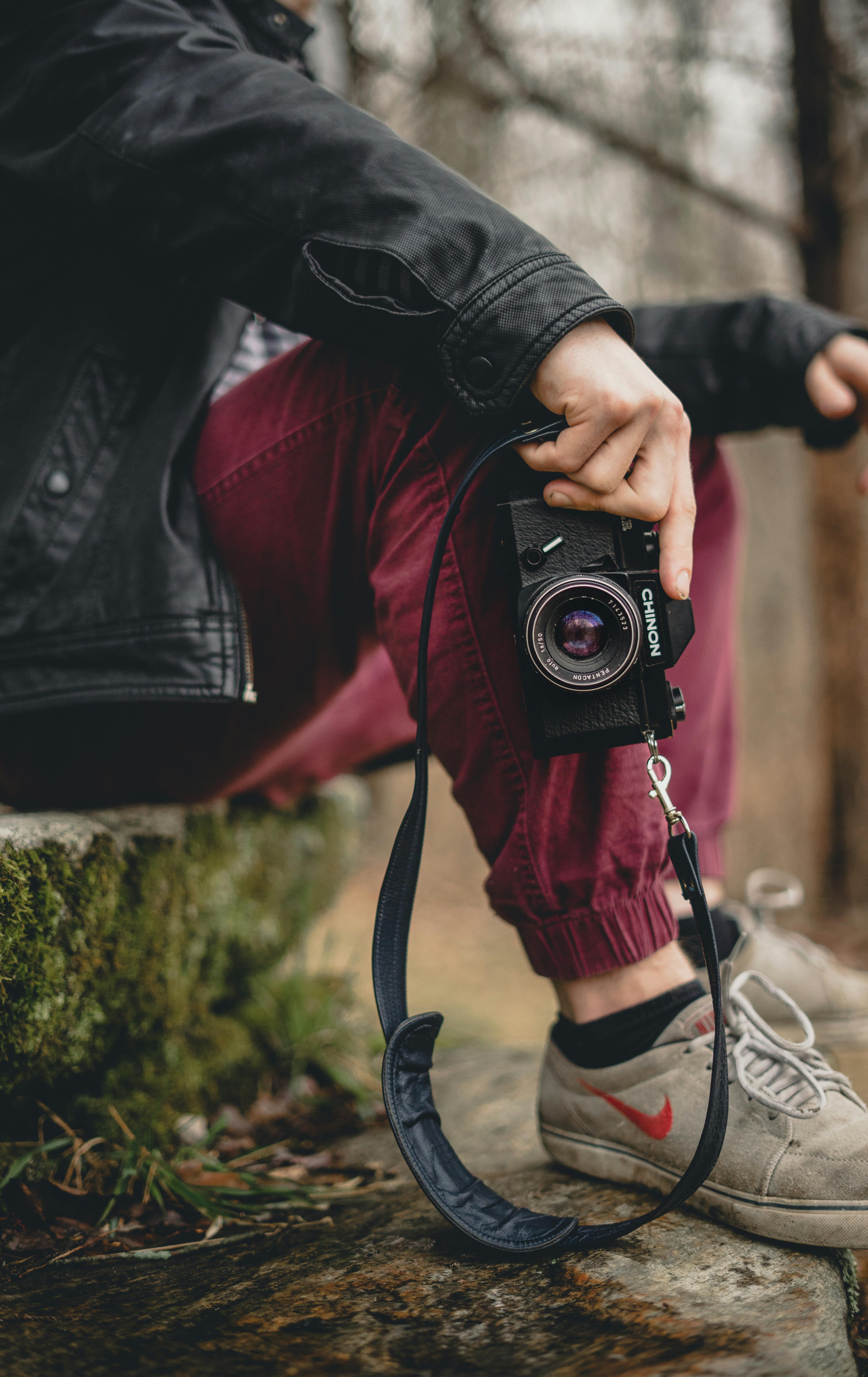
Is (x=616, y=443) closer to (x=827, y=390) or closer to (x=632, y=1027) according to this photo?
(x=632, y=1027)

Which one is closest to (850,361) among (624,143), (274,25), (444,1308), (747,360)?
(747,360)

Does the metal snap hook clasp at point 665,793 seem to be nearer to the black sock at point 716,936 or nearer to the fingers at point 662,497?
the fingers at point 662,497

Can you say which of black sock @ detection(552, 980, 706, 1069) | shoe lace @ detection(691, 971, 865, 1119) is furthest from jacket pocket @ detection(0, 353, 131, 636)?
shoe lace @ detection(691, 971, 865, 1119)

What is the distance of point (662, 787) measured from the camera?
86 cm

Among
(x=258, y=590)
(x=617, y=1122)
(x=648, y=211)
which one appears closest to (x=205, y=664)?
(x=258, y=590)

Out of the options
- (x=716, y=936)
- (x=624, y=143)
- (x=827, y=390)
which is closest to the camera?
(x=716, y=936)

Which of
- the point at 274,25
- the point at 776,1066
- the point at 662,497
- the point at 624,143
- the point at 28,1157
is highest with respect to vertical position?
the point at 624,143

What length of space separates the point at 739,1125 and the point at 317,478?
83cm

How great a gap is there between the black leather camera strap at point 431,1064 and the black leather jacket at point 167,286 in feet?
0.57

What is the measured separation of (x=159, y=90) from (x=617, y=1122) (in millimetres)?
1225

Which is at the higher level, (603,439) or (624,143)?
(624,143)

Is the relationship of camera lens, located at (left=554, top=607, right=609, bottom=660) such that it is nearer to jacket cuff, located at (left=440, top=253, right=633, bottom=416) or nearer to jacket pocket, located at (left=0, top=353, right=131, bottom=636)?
jacket cuff, located at (left=440, top=253, right=633, bottom=416)

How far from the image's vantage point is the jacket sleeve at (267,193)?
0.86 metres

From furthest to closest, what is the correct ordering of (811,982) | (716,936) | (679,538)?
(811,982) → (716,936) → (679,538)
